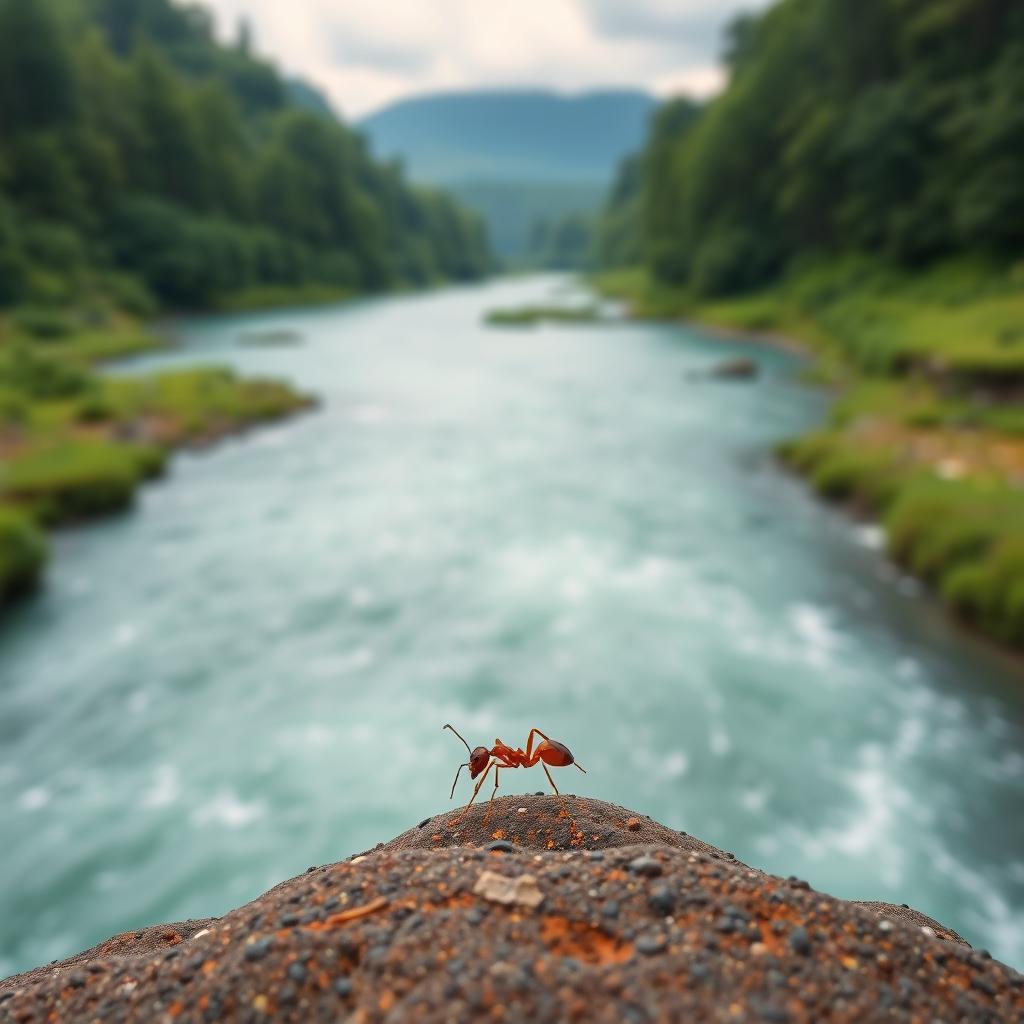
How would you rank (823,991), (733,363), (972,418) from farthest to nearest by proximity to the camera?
(733,363) → (972,418) → (823,991)

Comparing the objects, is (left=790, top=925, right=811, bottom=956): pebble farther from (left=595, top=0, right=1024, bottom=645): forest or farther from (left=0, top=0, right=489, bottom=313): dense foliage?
(left=0, top=0, right=489, bottom=313): dense foliage

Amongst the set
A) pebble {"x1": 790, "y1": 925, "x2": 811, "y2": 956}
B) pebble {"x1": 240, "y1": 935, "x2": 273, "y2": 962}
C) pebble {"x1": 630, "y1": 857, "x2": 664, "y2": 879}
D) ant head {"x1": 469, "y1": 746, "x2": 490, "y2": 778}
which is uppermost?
pebble {"x1": 790, "y1": 925, "x2": 811, "y2": 956}

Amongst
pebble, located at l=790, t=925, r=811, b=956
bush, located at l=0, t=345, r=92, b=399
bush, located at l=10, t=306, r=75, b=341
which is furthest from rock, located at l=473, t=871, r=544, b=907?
bush, located at l=10, t=306, r=75, b=341

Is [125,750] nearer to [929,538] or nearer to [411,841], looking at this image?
[411,841]

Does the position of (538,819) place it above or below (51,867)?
above

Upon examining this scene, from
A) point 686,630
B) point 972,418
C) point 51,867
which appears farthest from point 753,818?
point 972,418

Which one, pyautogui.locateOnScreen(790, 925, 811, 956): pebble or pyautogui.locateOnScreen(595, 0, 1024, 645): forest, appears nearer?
pyautogui.locateOnScreen(790, 925, 811, 956): pebble

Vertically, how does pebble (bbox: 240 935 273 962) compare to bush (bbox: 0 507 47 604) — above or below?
above
